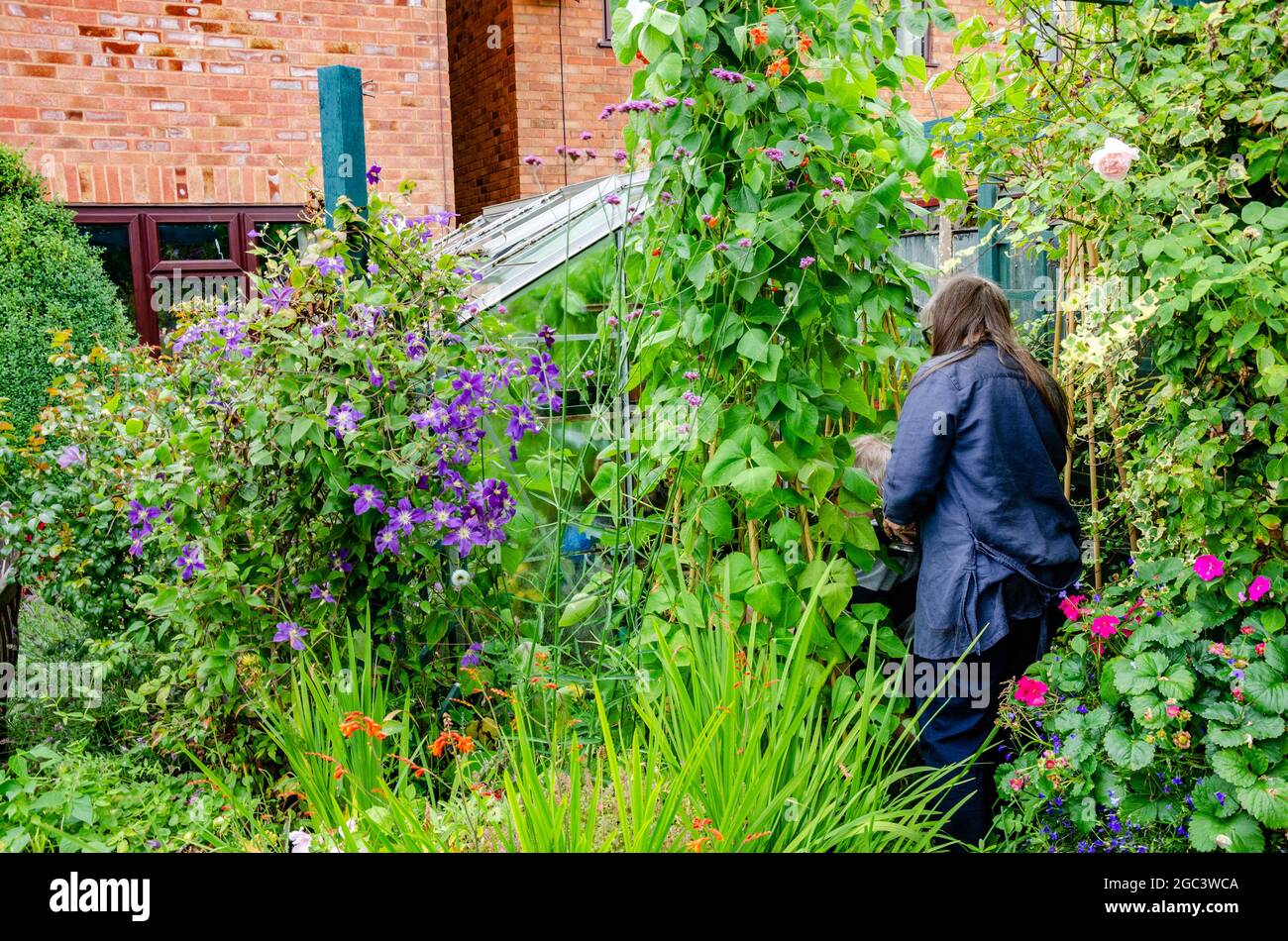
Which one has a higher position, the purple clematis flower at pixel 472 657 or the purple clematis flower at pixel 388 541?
the purple clematis flower at pixel 388 541

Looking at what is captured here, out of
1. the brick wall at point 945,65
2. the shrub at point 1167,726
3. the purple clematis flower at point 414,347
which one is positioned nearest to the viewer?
the shrub at point 1167,726

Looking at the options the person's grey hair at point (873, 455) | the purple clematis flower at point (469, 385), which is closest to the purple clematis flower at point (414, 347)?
the purple clematis flower at point (469, 385)

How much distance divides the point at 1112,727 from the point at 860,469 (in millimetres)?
912

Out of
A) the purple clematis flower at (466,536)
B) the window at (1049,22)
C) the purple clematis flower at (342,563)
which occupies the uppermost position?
the window at (1049,22)

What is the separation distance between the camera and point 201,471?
2.91 m

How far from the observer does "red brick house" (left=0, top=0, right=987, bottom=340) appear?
20.9 feet

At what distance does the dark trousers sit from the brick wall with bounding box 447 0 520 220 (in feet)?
24.0

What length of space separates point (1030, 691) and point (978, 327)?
97 centimetres

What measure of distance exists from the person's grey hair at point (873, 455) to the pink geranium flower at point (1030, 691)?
65 cm

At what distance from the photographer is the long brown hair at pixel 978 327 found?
2.91 m

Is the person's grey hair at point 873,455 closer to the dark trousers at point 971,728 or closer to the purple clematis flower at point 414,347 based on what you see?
the dark trousers at point 971,728

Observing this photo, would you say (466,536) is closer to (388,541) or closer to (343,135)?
(388,541)
